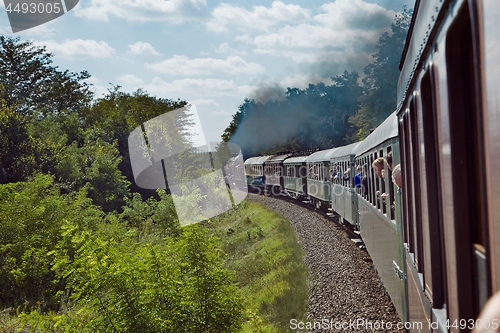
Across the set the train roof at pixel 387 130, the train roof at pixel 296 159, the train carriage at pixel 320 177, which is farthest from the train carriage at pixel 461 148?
the train roof at pixel 296 159

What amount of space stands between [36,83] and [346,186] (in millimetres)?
37031

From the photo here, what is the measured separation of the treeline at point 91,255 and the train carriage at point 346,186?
4.91m

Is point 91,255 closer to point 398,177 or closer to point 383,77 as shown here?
point 398,177

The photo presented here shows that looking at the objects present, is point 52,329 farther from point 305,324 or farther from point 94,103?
point 94,103

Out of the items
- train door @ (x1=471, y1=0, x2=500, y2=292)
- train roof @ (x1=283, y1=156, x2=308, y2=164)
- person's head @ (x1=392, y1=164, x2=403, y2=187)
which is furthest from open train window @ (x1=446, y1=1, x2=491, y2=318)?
train roof @ (x1=283, y1=156, x2=308, y2=164)

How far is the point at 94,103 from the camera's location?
183ft

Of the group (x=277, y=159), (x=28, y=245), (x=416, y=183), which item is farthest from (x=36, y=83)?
(x=416, y=183)

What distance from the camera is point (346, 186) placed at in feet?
51.8

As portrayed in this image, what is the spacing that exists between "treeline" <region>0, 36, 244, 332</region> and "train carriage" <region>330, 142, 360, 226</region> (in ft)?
16.1

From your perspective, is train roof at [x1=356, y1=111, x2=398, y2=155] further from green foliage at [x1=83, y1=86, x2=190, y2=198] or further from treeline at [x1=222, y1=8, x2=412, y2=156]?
treeline at [x1=222, y1=8, x2=412, y2=156]

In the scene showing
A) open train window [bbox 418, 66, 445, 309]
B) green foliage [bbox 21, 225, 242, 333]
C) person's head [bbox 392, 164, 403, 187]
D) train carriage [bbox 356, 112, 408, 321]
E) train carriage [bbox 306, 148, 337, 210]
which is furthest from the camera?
train carriage [bbox 306, 148, 337, 210]

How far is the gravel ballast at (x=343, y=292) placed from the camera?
827 centimetres

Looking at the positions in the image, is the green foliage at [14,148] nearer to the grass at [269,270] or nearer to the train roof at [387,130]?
the grass at [269,270]

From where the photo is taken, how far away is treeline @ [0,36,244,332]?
22.7ft
